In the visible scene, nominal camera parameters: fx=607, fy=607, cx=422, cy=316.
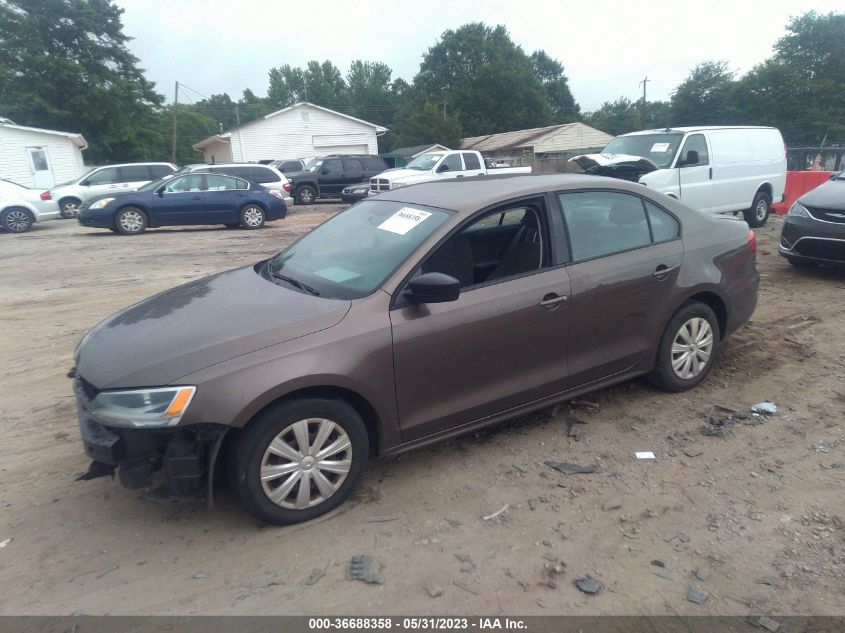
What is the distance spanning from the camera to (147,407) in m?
2.85

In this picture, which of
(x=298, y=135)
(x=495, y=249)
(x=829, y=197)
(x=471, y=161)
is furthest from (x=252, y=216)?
(x=298, y=135)

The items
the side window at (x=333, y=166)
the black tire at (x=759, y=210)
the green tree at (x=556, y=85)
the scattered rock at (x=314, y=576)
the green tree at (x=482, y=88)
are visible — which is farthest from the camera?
the green tree at (x=556, y=85)

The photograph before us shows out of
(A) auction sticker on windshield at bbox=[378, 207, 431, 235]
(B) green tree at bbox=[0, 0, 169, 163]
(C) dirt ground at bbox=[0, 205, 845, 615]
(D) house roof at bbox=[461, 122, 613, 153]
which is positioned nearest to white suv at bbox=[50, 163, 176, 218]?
(C) dirt ground at bbox=[0, 205, 845, 615]

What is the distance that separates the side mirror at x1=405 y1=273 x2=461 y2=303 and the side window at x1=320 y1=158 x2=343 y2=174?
2141 cm

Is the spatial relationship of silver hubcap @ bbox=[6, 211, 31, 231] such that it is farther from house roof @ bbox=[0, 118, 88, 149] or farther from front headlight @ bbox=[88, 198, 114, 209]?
house roof @ bbox=[0, 118, 88, 149]

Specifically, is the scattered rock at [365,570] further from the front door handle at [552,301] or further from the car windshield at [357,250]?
the front door handle at [552,301]

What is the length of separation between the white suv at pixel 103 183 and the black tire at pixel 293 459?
61.3 ft

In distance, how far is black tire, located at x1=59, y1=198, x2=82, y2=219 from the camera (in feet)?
61.1

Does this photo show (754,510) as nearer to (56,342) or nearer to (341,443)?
(341,443)

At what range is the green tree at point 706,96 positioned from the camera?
158ft

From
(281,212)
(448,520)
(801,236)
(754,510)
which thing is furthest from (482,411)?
(281,212)

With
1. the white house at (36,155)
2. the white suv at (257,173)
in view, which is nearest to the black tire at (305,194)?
the white suv at (257,173)

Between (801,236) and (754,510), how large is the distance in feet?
19.9

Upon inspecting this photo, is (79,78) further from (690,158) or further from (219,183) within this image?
(690,158)
